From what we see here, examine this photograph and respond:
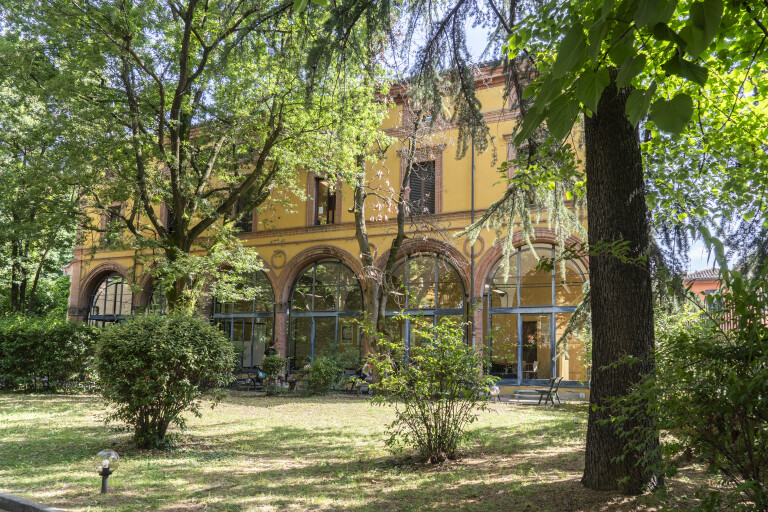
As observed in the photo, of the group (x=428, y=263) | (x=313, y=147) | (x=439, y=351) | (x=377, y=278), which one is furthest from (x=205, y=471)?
(x=428, y=263)

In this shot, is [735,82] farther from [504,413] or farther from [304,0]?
[504,413]

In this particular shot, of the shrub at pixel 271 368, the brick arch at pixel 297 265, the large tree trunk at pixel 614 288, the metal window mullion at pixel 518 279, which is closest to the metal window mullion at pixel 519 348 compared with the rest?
the metal window mullion at pixel 518 279

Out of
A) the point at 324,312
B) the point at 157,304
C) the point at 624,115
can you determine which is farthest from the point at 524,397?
the point at 624,115

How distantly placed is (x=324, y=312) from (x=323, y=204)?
4318 mm

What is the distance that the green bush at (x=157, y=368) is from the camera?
718 cm

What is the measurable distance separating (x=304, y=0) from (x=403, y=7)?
5899 mm

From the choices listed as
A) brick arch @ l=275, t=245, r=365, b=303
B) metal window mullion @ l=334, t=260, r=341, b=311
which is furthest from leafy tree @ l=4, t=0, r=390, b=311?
metal window mullion @ l=334, t=260, r=341, b=311

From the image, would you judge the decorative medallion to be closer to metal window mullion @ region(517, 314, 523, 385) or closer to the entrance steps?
metal window mullion @ region(517, 314, 523, 385)

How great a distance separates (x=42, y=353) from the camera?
15.9 meters

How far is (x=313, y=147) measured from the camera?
14.9 m

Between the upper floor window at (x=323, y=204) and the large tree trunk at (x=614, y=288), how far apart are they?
17.8 meters

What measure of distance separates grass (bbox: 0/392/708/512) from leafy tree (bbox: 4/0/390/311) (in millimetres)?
4902

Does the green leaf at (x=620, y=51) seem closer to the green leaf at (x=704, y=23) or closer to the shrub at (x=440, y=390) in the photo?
the green leaf at (x=704, y=23)

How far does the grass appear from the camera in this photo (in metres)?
5.04
